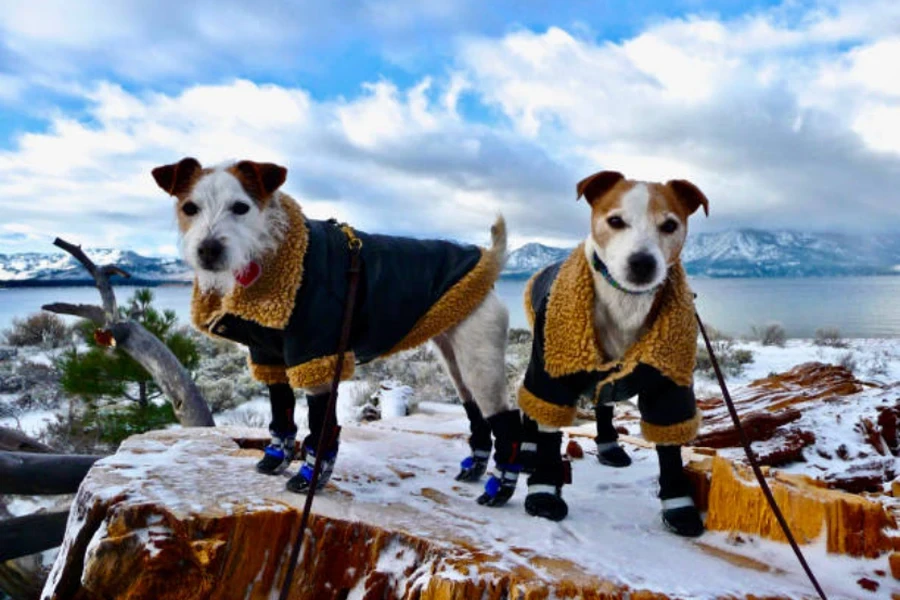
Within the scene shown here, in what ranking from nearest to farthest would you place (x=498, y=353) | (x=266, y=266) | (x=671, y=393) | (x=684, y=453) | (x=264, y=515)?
(x=264, y=515), (x=671, y=393), (x=266, y=266), (x=498, y=353), (x=684, y=453)

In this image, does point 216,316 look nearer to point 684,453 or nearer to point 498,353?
point 498,353

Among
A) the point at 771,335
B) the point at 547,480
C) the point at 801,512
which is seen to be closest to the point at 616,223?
the point at 547,480

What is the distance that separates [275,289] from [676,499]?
1874 millimetres

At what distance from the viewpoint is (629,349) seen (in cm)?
227

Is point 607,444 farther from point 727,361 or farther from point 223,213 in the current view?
point 727,361

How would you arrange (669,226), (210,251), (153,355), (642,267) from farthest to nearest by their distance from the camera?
(153,355) < (210,251) < (669,226) < (642,267)

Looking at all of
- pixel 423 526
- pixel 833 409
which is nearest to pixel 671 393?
pixel 423 526

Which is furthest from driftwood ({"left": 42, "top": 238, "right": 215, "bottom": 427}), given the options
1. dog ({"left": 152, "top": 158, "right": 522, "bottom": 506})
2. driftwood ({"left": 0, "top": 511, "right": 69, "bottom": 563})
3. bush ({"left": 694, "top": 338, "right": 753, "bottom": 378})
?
bush ({"left": 694, "top": 338, "right": 753, "bottom": 378})

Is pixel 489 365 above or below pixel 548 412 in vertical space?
above

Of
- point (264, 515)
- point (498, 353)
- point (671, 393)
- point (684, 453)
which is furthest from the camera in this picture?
point (684, 453)

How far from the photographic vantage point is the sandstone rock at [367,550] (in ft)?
5.81

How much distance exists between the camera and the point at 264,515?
208cm

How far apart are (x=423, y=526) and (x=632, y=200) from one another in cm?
143

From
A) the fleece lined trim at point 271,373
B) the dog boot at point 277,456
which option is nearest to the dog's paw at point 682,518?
the dog boot at point 277,456
